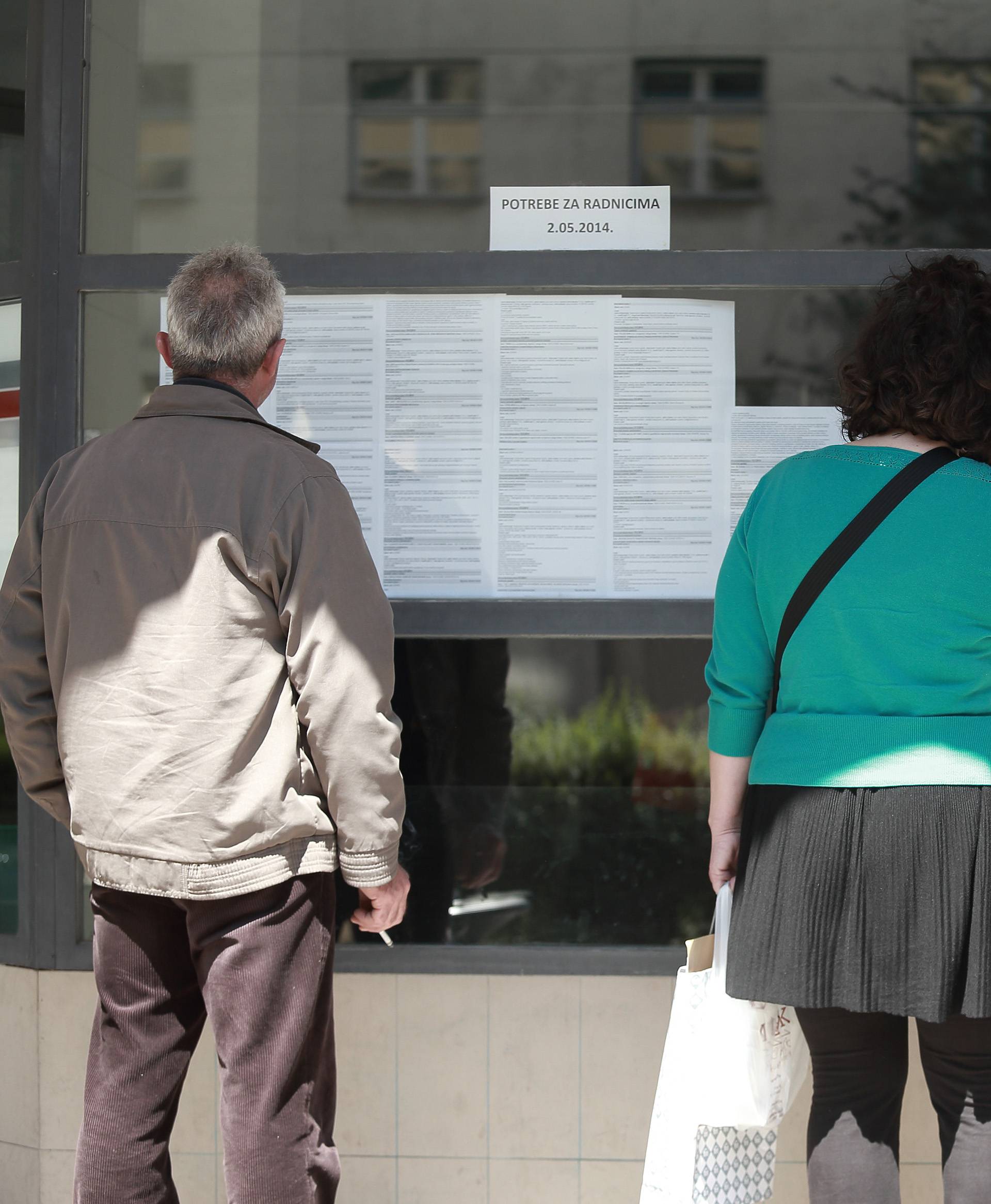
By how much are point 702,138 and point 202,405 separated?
157 cm

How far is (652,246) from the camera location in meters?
3.11

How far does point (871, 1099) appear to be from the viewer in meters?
2.10

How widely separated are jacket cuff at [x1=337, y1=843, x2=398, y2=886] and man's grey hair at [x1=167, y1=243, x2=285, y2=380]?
0.86 m

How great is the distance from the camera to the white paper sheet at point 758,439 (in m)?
3.11

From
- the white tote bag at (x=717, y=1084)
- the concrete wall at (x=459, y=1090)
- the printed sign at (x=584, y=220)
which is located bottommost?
the concrete wall at (x=459, y=1090)

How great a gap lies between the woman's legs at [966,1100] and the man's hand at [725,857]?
0.41m

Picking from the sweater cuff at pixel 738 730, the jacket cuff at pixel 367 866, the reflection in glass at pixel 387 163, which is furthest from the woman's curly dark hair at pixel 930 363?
the reflection in glass at pixel 387 163

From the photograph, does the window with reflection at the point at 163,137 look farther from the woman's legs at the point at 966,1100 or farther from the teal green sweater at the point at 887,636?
the woman's legs at the point at 966,1100

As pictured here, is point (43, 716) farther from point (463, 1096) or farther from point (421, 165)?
point (421, 165)

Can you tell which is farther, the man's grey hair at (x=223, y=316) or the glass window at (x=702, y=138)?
the glass window at (x=702, y=138)

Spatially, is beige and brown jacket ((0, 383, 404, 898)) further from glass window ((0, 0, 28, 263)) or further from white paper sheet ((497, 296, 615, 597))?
glass window ((0, 0, 28, 263))

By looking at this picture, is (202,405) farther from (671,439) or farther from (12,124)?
(12,124)

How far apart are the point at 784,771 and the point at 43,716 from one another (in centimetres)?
130

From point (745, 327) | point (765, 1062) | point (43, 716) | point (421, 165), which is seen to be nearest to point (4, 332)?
point (421, 165)
